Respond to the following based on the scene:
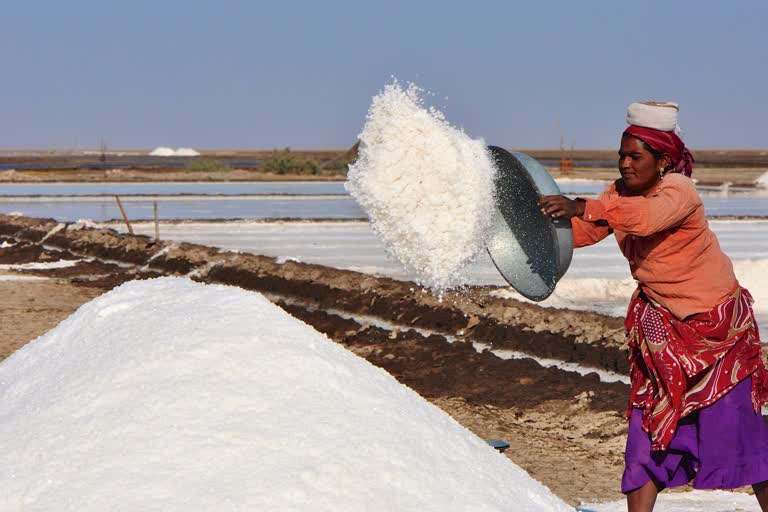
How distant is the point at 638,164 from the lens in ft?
8.88

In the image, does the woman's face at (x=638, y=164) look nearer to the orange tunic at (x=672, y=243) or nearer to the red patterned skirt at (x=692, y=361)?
the orange tunic at (x=672, y=243)

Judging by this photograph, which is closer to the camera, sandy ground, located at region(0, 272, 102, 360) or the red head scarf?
the red head scarf

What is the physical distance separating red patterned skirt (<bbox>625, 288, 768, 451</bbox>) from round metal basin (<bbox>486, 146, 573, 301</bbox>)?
15.4 inches

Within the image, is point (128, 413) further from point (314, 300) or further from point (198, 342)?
point (314, 300)

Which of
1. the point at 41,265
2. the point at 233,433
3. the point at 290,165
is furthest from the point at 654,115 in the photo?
the point at 290,165

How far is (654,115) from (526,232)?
999mm

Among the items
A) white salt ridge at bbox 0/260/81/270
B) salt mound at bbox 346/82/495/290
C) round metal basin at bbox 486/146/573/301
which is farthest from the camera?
white salt ridge at bbox 0/260/81/270

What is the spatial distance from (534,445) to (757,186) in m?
29.4

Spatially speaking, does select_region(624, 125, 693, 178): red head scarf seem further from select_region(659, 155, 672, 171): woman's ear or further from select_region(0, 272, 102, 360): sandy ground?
select_region(0, 272, 102, 360): sandy ground

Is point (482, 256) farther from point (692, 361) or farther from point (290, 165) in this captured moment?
point (290, 165)

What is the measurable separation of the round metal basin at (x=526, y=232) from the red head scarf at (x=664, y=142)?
32cm

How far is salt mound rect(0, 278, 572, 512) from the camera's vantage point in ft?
7.64

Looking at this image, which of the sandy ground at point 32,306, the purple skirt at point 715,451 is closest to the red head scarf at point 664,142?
the purple skirt at point 715,451

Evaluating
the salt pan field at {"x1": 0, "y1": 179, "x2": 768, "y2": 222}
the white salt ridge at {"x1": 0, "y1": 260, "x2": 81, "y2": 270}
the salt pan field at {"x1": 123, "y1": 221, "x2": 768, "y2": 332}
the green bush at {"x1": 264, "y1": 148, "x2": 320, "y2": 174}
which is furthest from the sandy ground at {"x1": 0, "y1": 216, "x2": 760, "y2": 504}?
the green bush at {"x1": 264, "y1": 148, "x2": 320, "y2": 174}
